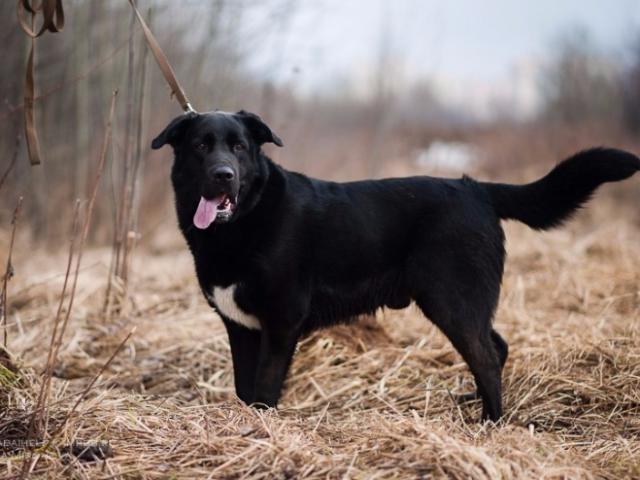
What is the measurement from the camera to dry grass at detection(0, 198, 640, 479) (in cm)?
230

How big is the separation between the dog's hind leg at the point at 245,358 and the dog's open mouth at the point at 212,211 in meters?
0.60

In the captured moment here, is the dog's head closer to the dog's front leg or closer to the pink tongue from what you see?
the pink tongue

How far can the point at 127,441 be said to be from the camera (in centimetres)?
251

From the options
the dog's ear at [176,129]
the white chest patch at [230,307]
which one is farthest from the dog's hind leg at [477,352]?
the dog's ear at [176,129]

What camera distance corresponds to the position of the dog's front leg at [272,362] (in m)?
3.16

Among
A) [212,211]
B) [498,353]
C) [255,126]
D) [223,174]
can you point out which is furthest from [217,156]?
[498,353]

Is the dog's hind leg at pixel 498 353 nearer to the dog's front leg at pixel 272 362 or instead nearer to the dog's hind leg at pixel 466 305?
the dog's hind leg at pixel 466 305

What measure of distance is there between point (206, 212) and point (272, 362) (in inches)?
29.8

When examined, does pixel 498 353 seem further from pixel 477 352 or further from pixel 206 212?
pixel 206 212

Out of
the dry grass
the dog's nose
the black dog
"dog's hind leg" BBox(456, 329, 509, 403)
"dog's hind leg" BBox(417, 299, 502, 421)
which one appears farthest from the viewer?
A: "dog's hind leg" BBox(456, 329, 509, 403)

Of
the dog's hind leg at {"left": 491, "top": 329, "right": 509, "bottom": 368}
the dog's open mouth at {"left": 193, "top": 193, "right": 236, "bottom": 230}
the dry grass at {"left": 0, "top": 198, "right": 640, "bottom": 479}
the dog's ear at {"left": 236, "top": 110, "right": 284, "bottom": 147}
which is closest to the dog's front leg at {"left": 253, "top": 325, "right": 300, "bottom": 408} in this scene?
Result: the dry grass at {"left": 0, "top": 198, "right": 640, "bottom": 479}

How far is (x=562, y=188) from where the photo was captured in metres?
3.36

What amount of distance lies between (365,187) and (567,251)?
4499 millimetres

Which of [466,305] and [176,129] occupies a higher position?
[176,129]
